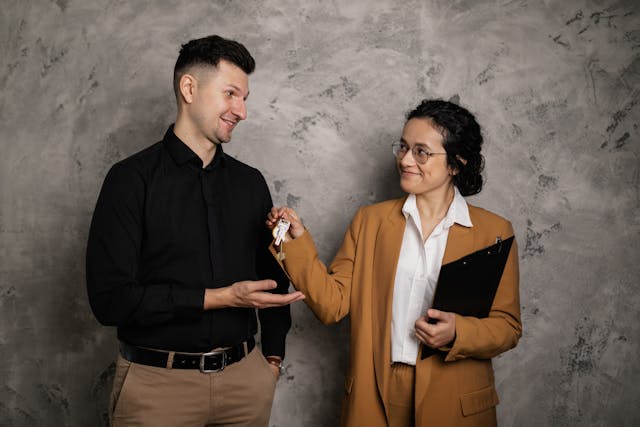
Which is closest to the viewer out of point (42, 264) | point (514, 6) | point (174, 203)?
point (174, 203)

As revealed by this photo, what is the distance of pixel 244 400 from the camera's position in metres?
1.85

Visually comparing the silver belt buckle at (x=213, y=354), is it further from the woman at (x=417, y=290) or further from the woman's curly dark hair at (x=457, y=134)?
the woman's curly dark hair at (x=457, y=134)

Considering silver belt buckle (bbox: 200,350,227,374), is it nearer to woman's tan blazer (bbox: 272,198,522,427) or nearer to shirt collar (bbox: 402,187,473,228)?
woman's tan blazer (bbox: 272,198,522,427)

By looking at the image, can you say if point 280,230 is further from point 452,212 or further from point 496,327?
point 496,327

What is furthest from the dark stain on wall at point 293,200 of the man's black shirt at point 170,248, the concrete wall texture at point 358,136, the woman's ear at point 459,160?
the woman's ear at point 459,160

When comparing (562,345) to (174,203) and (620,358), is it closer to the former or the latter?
(620,358)

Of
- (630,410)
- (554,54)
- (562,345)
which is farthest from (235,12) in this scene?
(630,410)

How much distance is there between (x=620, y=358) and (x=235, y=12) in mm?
2347

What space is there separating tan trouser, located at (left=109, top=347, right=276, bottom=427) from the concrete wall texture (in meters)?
0.72

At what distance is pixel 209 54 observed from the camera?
1.81 metres

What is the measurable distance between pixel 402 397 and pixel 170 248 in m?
0.90

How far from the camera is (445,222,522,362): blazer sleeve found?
5.69 feet

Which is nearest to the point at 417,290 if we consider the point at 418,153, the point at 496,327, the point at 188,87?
the point at 496,327

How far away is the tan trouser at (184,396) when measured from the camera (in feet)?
5.57
